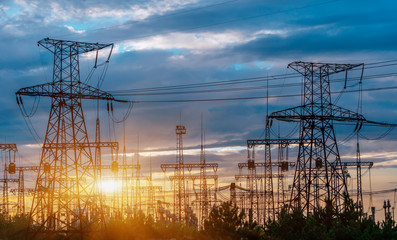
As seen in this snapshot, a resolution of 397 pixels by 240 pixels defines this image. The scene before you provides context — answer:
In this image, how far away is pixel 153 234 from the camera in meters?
53.7

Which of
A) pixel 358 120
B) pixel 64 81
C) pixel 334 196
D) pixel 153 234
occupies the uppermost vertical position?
pixel 64 81

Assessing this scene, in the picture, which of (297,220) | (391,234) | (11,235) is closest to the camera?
(391,234)

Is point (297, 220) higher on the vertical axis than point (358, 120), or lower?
lower

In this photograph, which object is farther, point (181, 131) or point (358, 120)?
point (181, 131)

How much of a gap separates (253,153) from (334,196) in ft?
102

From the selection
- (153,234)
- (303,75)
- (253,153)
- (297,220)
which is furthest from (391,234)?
(253,153)

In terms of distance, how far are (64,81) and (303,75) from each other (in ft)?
71.9

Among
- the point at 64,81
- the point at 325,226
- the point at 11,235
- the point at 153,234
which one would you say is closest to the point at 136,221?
the point at 153,234

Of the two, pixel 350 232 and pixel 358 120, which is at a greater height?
A: pixel 358 120

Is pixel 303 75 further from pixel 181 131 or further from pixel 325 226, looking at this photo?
pixel 181 131

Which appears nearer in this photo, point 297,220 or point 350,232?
point 350,232

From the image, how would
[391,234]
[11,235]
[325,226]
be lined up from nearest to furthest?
[391,234] < [325,226] < [11,235]

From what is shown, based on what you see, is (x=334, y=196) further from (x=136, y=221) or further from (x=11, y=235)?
(x=11, y=235)

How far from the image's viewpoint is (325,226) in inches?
1586
